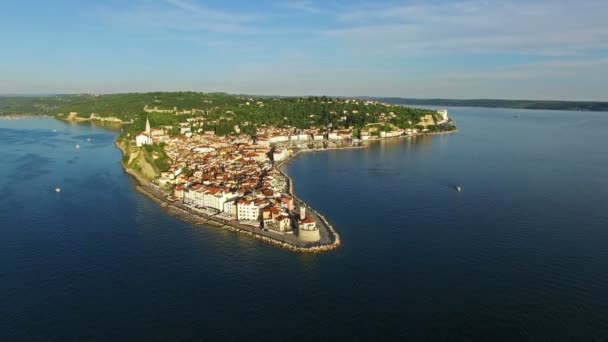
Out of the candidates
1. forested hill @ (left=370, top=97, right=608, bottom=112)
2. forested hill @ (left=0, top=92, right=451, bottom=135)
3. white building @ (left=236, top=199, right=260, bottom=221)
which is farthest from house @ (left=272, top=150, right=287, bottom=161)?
forested hill @ (left=370, top=97, right=608, bottom=112)

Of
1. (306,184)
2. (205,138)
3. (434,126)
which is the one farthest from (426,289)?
(434,126)

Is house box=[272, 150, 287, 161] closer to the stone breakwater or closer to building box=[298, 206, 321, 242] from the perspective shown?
the stone breakwater

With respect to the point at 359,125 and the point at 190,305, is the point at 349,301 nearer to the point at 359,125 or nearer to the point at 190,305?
the point at 190,305

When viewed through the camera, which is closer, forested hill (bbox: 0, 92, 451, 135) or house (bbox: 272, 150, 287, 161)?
house (bbox: 272, 150, 287, 161)

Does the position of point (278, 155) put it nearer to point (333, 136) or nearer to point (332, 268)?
point (333, 136)

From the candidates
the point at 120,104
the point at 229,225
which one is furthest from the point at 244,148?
the point at 120,104

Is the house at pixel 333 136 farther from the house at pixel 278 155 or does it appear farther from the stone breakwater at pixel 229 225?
the stone breakwater at pixel 229 225

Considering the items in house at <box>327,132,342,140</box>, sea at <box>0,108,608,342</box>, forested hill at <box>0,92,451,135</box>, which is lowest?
sea at <box>0,108,608,342</box>
